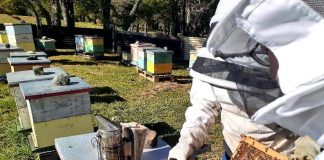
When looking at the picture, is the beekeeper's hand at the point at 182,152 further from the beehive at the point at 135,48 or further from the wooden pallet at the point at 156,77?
the beehive at the point at 135,48

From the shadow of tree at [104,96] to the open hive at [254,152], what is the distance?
506cm

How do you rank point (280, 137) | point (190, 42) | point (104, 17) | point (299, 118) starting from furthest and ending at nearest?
1. point (104, 17)
2. point (190, 42)
3. point (280, 137)
4. point (299, 118)

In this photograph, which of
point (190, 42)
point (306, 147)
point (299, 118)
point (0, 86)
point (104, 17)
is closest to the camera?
point (299, 118)

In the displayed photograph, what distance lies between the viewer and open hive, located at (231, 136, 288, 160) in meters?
1.24

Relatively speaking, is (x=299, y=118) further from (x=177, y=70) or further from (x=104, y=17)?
(x=104, y=17)

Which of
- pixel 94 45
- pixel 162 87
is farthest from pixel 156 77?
pixel 94 45

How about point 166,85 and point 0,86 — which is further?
point 166,85

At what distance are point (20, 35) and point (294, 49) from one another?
389 inches

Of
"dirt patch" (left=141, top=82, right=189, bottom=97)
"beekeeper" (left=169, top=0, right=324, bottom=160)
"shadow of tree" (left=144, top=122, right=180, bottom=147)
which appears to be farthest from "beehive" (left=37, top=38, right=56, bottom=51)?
"beekeeper" (left=169, top=0, right=324, bottom=160)

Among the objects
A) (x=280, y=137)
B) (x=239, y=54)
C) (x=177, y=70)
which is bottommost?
(x=177, y=70)

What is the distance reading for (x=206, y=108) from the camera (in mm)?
1509

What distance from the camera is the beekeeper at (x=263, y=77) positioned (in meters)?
0.73

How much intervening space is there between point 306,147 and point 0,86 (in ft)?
23.7

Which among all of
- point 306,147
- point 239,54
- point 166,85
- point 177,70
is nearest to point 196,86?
point 239,54
